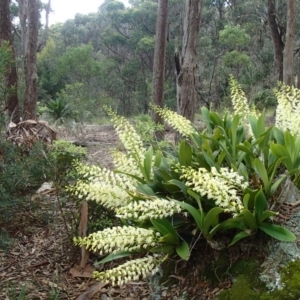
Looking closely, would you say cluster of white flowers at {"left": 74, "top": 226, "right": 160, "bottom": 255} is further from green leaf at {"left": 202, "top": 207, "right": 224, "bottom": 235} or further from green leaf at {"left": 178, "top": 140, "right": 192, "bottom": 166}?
green leaf at {"left": 178, "top": 140, "right": 192, "bottom": 166}

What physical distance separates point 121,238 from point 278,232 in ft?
2.90

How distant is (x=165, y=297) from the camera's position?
2561mm

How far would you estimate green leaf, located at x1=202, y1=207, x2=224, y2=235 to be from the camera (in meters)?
2.25

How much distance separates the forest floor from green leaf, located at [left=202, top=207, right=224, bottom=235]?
9.2 inches

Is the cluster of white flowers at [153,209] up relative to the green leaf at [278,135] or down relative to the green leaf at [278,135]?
down

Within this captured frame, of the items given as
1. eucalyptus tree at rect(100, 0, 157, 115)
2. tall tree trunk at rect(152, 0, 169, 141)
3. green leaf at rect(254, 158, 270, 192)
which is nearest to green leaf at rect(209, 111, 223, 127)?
green leaf at rect(254, 158, 270, 192)

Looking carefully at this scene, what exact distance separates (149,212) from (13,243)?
1.71m

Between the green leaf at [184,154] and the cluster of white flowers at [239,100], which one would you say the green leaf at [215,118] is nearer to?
the cluster of white flowers at [239,100]

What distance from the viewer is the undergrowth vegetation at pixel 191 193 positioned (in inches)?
86.4

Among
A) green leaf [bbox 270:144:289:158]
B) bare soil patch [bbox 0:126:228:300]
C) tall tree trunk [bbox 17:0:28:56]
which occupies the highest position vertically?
tall tree trunk [bbox 17:0:28:56]

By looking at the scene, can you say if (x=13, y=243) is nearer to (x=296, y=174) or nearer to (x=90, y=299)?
(x=90, y=299)

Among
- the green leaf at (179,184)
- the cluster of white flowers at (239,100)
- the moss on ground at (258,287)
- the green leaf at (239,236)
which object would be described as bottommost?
the moss on ground at (258,287)

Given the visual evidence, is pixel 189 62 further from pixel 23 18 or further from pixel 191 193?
pixel 23 18

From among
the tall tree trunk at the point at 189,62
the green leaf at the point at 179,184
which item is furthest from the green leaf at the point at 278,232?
the tall tree trunk at the point at 189,62
